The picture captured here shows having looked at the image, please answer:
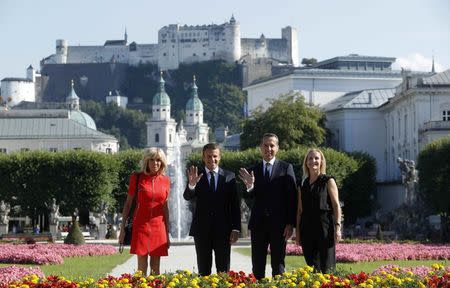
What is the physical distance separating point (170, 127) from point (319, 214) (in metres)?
174

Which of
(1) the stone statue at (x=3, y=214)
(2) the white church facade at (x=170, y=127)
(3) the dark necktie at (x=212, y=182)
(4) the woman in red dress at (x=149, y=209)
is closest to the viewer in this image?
(4) the woman in red dress at (x=149, y=209)

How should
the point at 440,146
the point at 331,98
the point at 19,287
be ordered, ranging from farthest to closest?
the point at 331,98
the point at 440,146
the point at 19,287

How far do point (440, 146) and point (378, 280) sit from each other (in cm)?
4422

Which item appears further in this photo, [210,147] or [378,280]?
[210,147]

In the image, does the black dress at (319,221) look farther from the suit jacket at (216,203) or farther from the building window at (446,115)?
the building window at (446,115)

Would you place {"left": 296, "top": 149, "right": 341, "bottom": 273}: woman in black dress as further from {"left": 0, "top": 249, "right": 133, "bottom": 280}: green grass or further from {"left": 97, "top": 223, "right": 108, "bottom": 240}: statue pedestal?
{"left": 97, "top": 223, "right": 108, "bottom": 240}: statue pedestal

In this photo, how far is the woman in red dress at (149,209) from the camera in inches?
635

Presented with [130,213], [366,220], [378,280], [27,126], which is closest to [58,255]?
[130,213]

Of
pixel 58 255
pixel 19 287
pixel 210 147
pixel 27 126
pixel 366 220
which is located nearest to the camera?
pixel 19 287

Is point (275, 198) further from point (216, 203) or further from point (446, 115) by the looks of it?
point (446, 115)

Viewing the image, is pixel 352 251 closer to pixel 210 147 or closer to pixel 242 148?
pixel 210 147

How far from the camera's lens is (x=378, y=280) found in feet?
49.3

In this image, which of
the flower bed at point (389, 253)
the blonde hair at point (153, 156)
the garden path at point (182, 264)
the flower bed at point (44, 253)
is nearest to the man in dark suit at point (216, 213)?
the blonde hair at point (153, 156)

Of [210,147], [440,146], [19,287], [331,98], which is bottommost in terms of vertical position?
[19,287]
